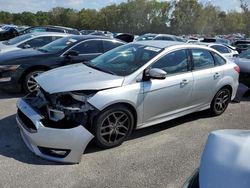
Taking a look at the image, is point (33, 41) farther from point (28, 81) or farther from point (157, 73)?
point (157, 73)

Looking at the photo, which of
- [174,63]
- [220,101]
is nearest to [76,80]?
[174,63]

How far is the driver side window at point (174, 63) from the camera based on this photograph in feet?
17.0

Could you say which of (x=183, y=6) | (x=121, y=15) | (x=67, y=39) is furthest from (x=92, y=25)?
(x=67, y=39)

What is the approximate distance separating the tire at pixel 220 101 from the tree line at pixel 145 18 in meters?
62.4

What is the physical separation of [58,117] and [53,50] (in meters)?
4.16

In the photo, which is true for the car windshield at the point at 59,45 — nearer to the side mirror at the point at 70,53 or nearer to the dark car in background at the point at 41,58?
the dark car in background at the point at 41,58

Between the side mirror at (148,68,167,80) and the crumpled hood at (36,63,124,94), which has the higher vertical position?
the side mirror at (148,68,167,80)

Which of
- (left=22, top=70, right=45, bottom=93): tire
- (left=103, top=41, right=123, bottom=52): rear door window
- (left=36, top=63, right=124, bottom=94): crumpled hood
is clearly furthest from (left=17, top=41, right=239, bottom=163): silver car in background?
(left=103, top=41, right=123, bottom=52): rear door window

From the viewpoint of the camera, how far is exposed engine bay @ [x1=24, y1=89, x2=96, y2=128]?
4234 millimetres

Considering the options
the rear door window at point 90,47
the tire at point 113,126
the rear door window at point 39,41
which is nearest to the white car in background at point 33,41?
the rear door window at point 39,41

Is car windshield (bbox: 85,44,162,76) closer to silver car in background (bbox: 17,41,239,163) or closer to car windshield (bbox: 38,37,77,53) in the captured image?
silver car in background (bbox: 17,41,239,163)

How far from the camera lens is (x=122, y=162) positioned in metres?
4.23

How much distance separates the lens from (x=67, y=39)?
849 centimetres

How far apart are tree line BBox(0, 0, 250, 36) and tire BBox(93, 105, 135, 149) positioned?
6457cm
